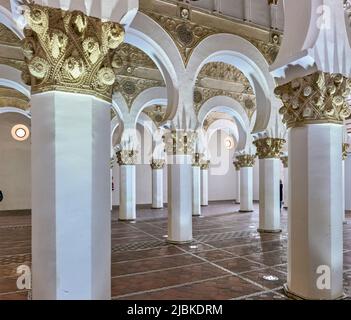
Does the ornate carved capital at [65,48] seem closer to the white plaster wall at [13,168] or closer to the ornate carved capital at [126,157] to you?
the ornate carved capital at [126,157]

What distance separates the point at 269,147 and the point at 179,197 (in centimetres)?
274

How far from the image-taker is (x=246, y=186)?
1342cm

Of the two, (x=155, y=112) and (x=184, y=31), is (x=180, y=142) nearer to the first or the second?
(x=184, y=31)

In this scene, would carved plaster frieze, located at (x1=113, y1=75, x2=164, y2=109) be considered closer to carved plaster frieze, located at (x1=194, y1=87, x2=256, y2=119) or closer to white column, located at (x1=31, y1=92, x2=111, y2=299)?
carved plaster frieze, located at (x1=194, y1=87, x2=256, y2=119)

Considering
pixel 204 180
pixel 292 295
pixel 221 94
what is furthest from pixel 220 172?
pixel 292 295

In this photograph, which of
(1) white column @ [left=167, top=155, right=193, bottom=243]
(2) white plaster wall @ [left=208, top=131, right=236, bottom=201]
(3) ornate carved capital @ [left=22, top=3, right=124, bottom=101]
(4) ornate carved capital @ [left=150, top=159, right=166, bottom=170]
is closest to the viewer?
(3) ornate carved capital @ [left=22, top=3, right=124, bottom=101]

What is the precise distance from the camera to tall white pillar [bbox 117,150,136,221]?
37.0 feet

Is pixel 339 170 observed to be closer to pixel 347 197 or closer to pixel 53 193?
pixel 53 193

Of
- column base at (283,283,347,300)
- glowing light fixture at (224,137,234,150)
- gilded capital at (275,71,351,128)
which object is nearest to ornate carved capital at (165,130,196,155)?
gilded capital at (275,71,351,128)

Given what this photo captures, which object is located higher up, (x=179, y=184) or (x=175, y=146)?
(x=175, y=146)

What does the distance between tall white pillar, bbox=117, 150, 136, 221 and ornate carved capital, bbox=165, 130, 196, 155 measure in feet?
14.1

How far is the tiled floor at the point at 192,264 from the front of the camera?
421 centimetres

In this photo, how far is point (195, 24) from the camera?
7199mm

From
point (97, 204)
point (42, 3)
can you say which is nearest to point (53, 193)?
point (97, 204)
